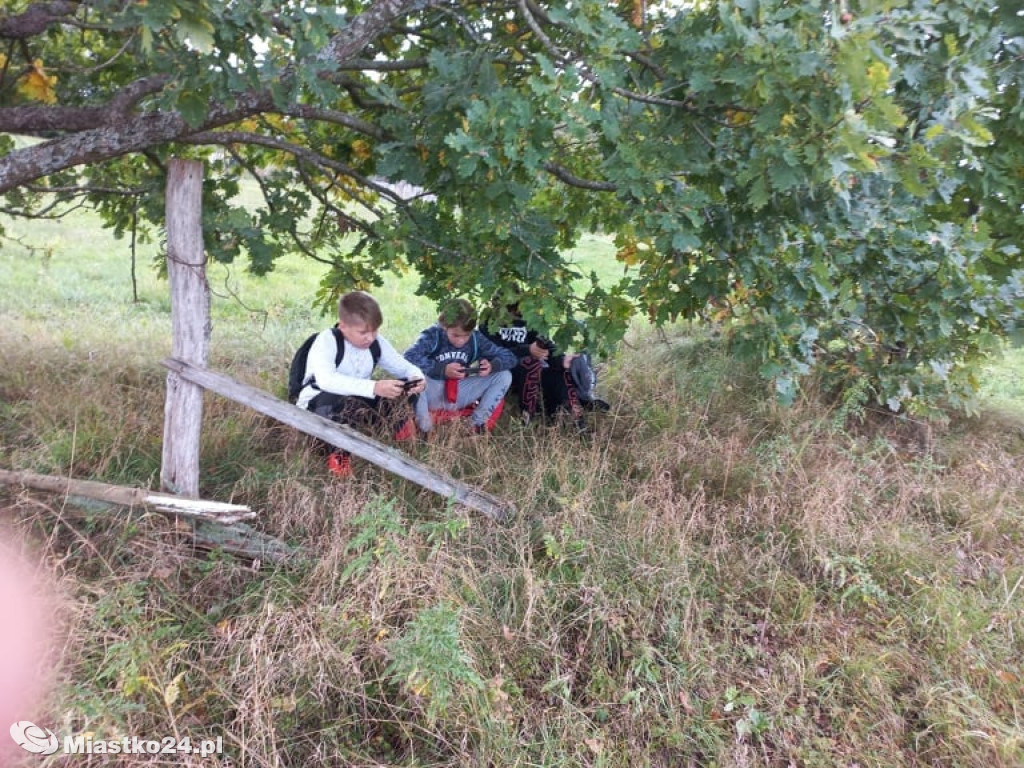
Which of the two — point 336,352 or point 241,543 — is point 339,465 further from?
point 241,543

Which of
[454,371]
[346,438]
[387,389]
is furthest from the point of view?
[454,371]

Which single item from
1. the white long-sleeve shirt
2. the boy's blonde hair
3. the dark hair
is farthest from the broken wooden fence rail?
the dark hair

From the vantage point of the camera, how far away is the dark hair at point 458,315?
385cm

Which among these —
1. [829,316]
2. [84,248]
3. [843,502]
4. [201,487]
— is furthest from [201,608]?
[84,248]

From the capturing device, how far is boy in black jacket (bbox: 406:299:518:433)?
470cm

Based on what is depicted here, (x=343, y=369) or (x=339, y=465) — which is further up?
(x=343, y=369)

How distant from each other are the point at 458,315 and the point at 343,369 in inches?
29.8

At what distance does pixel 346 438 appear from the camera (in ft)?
11.1

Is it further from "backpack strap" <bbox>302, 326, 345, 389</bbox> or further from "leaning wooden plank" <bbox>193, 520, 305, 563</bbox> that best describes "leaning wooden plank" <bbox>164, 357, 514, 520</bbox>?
"backpack strap" <bbox>302, 326, 345, 389</bbox>

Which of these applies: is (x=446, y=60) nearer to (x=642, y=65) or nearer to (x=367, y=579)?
(x=642, y=65)

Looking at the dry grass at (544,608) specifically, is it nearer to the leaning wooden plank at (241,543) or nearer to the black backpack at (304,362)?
the leaning wooden plank at (241,543)

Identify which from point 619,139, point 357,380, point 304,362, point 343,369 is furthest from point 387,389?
point 619,139

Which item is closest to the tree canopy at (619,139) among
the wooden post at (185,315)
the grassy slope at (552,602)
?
the wooden post at (185,315)

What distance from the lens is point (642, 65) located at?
3.00 metres
